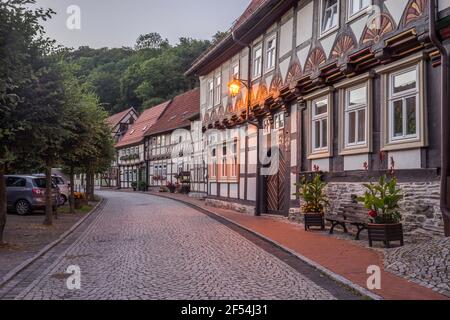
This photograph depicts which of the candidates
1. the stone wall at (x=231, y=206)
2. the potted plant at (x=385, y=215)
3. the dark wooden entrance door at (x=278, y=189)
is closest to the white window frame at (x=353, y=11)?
the potted plant at (x=385, y=215)

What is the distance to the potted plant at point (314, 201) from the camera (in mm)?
14594

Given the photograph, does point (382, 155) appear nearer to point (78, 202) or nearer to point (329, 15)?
point (329, 15)

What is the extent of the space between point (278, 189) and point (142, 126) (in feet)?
138

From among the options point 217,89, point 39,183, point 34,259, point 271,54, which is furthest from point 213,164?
point 34,259

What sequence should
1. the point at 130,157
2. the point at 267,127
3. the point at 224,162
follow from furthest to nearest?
the point at 130,157 → the point at 224,162 → the point at 267,127

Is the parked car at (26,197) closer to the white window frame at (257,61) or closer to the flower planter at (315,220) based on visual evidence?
the white window frame at (257,61)

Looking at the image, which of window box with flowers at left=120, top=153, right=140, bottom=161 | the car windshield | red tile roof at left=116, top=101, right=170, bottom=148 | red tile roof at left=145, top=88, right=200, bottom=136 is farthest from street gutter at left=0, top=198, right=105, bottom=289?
window box with flowers at left=120, top=153, right=140, bottom=161

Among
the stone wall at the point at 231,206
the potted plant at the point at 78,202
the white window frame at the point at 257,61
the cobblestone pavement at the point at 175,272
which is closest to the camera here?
the cobblestone pavement at the point at 175,272

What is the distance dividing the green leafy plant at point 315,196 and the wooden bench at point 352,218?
30.1 inches

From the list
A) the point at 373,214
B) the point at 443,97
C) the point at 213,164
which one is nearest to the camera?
the point at 443,97

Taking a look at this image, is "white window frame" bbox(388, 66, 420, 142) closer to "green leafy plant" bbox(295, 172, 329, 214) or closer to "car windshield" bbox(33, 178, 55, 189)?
"green leafy plant" bbox(295, 172, 329, 214)

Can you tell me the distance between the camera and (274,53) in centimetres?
1898

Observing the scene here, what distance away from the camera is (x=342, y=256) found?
32.9 feet

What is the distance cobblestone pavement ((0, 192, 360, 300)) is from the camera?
710 cm
